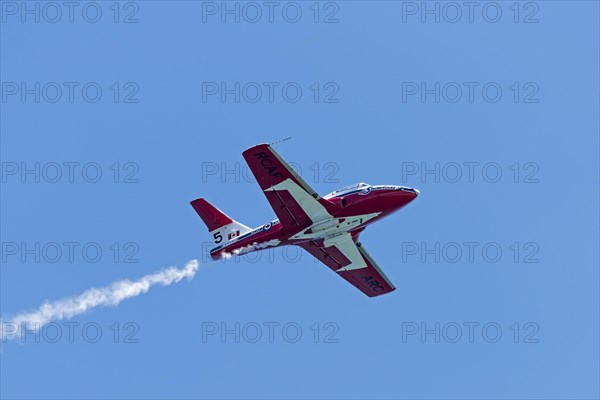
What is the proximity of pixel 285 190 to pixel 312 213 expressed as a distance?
3.20 meters

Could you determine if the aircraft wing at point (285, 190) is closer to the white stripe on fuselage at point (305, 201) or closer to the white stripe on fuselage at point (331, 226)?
the white stripe on fuselage at point (305, 201)

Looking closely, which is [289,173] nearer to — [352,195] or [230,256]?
[352,195]

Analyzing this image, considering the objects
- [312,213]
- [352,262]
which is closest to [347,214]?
[312,213]

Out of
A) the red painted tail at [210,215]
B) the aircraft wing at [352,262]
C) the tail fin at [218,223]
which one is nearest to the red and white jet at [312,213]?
the aircraft wing at [352,262]

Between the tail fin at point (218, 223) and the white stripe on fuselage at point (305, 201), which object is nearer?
the white stripe on fuselage at point (305, 201)

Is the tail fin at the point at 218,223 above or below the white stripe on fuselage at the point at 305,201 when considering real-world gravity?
below

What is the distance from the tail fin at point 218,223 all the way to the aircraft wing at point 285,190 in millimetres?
8261

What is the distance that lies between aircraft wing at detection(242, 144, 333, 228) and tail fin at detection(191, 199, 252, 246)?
27.1 feet

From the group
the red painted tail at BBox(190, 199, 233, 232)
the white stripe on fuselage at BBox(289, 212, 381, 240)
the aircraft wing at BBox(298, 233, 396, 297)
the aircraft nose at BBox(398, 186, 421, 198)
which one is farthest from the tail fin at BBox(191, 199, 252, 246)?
the aircraft nose at BBox(398, 186, 421, 198)

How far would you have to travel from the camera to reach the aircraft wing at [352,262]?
284 feet

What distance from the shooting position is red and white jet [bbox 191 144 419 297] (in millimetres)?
79625

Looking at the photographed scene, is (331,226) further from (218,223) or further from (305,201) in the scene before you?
(218,223)

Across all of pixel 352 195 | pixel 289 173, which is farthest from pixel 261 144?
pixel 352 195

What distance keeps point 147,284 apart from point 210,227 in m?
7.89
